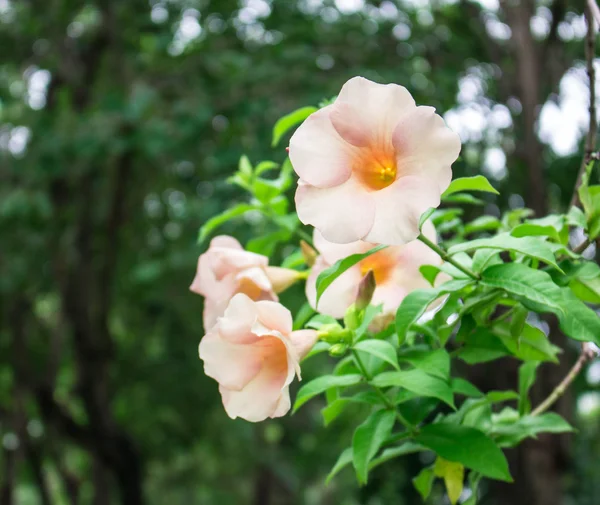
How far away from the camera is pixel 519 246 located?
29.3 inches

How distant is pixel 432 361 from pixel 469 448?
0.34 ft

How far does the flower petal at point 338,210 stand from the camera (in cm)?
69

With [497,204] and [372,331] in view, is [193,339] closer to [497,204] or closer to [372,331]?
[497,204]

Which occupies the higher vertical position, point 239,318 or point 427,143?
point 427,143

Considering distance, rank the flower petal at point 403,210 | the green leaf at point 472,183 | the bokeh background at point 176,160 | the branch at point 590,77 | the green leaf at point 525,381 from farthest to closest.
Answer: the bokeh background at point 176,160 → the green leaf at point 525,381 → the branch at point 590,77 → the green leaf at point 472,183 → the flower petal at point 403,210

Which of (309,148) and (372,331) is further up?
(309,148)

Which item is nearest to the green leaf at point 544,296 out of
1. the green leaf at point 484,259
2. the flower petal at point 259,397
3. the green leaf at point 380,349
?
the green leaf at point 484,259

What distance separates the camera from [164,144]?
3939 millimetres

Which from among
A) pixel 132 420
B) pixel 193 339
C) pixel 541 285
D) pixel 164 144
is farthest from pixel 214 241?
pixel 132 420

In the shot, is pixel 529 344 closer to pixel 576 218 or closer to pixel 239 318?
pixel 576 218

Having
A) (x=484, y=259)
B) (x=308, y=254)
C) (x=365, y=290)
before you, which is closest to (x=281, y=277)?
(x=308, y=254)

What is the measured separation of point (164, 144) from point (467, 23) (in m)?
1.69

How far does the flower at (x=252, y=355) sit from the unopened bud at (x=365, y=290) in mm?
65

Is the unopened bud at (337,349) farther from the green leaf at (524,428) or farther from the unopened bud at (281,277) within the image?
the green leaf at (524,428)
